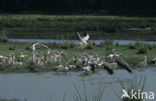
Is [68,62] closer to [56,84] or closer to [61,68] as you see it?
[61,68]

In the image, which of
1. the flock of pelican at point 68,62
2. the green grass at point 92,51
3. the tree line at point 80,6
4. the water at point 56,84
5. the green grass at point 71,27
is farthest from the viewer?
the tree line at point 80,6

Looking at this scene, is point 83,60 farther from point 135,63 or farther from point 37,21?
point 37,21

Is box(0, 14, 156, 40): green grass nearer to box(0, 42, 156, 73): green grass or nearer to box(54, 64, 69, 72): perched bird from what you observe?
box(0, 42, 156, 73): green grass

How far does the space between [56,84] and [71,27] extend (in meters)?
18.8

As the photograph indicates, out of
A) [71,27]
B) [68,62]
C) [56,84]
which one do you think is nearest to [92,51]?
[68,62]

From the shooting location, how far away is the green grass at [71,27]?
1138 inches

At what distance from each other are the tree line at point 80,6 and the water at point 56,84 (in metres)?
29.8

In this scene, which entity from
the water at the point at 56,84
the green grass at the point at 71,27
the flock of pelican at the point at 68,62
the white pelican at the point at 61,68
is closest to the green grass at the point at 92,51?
the flock of pelican at the point at 68,62

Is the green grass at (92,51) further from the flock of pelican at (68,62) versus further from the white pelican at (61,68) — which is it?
the white pelican at (61,68)

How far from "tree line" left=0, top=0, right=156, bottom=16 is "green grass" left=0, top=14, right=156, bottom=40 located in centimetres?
899

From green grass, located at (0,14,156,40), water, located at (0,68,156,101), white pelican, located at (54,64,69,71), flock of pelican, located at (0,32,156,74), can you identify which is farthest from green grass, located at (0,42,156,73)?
green grass, located at (0,14,156,40)

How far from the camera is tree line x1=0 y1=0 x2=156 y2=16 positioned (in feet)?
159

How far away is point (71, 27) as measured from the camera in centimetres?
3409

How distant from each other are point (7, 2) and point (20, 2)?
1163mm
